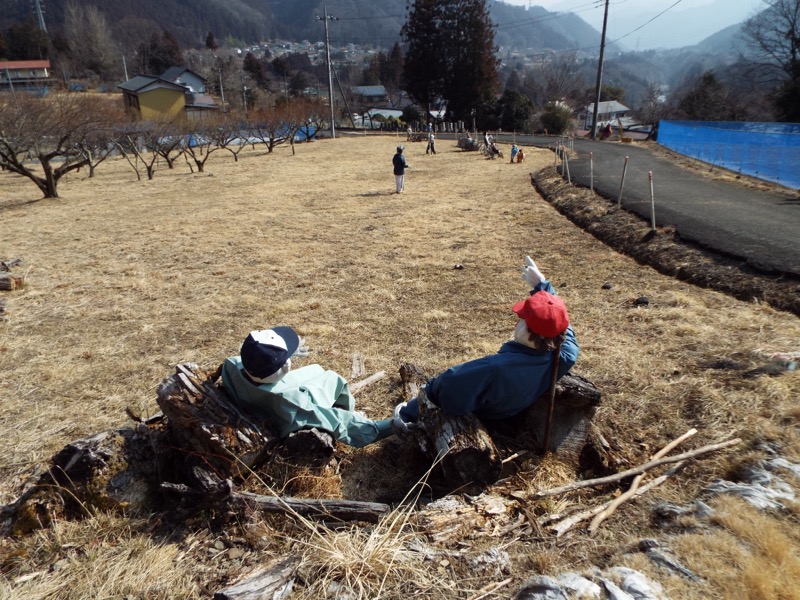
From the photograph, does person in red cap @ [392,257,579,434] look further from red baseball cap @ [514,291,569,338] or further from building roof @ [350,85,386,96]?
building roof @ [350,85,386,96]

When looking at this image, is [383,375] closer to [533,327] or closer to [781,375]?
[533,327]

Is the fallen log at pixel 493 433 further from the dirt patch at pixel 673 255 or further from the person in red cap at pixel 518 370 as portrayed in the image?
the dirt patch at pixel 673 255

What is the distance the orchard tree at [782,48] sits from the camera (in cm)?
2444

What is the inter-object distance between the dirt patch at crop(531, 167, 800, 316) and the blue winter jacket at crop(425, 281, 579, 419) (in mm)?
3877

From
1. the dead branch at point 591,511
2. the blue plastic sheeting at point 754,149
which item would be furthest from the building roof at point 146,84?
the dead branch at point 591,511

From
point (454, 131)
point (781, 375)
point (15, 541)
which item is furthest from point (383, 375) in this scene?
point (454, 131)

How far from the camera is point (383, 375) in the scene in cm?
457

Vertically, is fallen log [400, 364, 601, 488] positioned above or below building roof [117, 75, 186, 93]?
below

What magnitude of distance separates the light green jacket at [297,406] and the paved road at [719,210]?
5.53m

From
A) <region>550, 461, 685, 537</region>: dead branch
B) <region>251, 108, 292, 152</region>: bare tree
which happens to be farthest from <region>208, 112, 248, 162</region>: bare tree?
<region>550, 461, 685, 537</region>: dead branch

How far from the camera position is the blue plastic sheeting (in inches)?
473

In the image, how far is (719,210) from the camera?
933 cm

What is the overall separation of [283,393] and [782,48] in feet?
129

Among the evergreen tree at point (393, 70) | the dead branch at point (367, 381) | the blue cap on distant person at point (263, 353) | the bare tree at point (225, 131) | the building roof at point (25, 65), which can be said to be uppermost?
the evergreen tree at point (393, 70)
